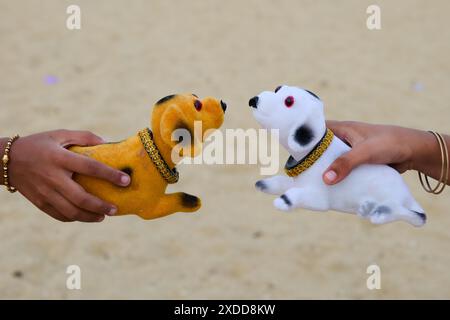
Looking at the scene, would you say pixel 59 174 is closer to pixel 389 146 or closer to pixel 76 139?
pixel 76 139

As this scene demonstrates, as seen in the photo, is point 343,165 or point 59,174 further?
point 59,174

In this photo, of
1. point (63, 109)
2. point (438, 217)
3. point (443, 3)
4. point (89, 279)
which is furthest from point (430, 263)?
point (443, 3)

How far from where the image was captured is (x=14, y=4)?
5000mm

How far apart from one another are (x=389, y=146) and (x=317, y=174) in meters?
0.24

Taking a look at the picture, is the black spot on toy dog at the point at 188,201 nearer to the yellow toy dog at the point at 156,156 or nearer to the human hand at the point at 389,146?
the yellow toy dog at the point at 156,156

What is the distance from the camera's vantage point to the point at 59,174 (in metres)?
1.49

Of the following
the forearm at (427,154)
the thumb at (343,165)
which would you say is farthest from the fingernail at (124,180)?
the forearm at (427,154)

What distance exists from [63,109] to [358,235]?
6.16 feet

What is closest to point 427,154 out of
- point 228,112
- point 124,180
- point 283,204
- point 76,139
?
point 283,204

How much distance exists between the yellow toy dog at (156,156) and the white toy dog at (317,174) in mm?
133

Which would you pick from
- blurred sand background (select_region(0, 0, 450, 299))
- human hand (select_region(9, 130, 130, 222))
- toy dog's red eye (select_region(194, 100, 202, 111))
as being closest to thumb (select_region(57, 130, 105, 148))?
human hand (select_region(9, 130, 130, 222))

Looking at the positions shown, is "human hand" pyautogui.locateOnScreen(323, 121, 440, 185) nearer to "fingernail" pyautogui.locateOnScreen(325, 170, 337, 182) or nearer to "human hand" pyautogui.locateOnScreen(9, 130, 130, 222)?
"fingernail" pyautogui.locateOnScreen(325, 170, 337, 182)

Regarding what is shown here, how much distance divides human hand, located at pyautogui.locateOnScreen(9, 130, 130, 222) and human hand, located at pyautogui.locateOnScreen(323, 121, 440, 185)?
0.53 meters

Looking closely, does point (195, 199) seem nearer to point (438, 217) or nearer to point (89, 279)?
point (89, 279)
